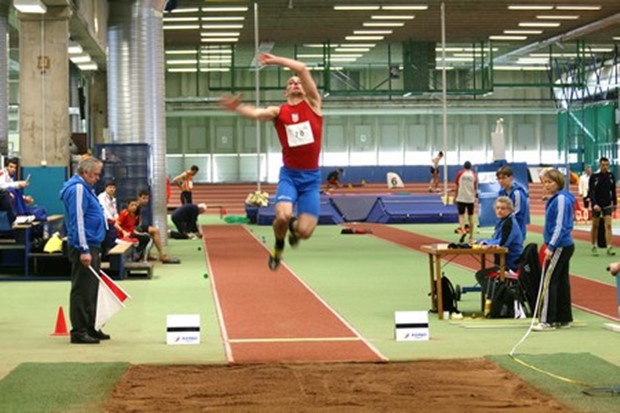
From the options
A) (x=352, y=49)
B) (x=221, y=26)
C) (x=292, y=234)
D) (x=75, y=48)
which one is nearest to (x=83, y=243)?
(x=292, y=234)

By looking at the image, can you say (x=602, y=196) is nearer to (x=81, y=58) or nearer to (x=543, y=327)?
(x=543, y=327)

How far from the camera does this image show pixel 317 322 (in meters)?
13.6

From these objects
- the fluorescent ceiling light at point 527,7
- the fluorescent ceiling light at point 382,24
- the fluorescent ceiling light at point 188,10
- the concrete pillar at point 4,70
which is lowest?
the concrete pillar at point 4,70

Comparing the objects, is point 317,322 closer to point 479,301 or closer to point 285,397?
point 479,301

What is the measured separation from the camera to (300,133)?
993 centimetres

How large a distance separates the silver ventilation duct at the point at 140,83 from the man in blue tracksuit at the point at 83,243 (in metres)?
14.0

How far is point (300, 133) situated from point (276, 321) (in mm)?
4234

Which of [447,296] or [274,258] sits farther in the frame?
[447,296]

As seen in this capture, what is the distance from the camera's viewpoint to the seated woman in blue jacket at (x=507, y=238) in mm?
14117

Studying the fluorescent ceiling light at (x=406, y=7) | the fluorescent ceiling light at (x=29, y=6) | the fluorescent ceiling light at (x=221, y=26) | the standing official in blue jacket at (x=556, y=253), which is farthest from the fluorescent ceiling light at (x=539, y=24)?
the standing official in blue jacket at (x=556, y=253)

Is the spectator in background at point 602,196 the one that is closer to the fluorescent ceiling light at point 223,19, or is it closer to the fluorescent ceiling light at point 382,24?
the fluorescent ceiling light at point 223,19

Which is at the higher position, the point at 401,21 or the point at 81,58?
the point at 401,21

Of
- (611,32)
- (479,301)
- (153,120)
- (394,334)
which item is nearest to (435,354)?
(394,334)

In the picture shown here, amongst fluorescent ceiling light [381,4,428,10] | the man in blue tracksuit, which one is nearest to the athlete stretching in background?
the man in blue tracksuit
